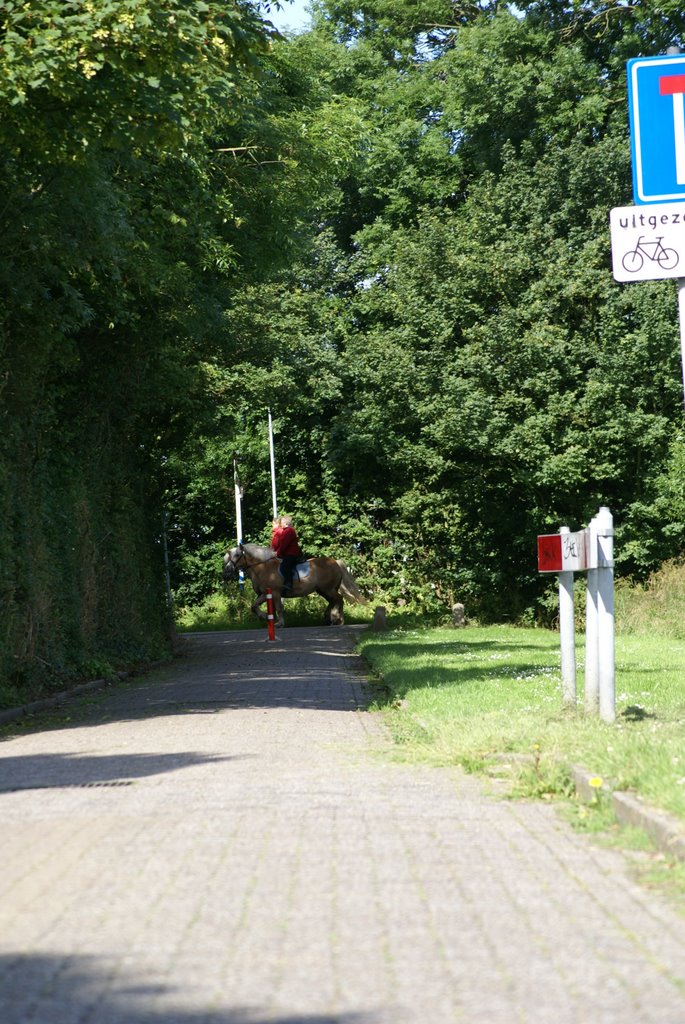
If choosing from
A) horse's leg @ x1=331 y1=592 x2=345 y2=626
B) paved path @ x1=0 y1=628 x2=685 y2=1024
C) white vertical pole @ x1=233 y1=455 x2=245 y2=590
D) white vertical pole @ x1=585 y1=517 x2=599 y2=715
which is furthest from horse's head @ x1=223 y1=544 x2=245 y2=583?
paved path @ x1=0 y1=628 x2=685 y2=1024

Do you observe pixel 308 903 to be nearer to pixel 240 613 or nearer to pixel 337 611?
pixel 337 611

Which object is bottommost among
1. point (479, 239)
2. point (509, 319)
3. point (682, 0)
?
point (509, 319)

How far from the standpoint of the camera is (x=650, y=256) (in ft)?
24.4

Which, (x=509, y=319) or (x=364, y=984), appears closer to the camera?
(x=364, y=984)

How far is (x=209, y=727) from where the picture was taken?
12.6 meters

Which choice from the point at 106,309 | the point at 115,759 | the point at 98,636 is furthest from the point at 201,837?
the point at 98,636

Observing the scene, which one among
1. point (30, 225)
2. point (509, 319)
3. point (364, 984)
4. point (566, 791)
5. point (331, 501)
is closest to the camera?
point (364, 984)

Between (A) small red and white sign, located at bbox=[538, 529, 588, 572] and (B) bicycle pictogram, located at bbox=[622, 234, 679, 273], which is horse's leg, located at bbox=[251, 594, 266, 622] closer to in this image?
(A) small red and white sign, located at bbox=[538, 529, 588, 572]

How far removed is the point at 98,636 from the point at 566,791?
1478 cm

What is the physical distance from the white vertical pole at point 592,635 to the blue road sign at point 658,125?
3.20 meters

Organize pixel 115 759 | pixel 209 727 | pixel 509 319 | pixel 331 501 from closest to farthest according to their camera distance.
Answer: pixel 115 759, pixel 209 727, pixel 509 319, pixel 331 501

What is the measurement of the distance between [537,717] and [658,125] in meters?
4.96

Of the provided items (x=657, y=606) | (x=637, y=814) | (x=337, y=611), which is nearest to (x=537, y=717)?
(x=637, y=814)

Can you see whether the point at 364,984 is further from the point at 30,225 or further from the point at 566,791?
the point at 30,225
